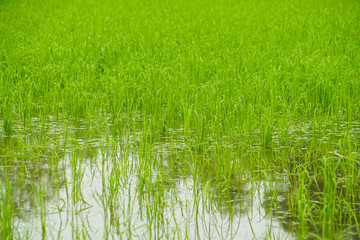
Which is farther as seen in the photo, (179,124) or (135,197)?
(179,124)

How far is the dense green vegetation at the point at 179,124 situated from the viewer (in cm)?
335

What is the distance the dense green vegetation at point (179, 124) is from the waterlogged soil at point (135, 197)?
0.06 ft

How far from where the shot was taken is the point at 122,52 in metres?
7.85

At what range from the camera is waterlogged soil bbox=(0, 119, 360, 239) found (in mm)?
3059

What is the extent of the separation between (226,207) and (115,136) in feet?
6.00

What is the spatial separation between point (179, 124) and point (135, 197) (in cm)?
192

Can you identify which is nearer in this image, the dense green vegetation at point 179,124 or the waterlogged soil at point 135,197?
the waterlogged soil at point 135,197

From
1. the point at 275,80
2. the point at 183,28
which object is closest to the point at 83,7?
the point at 183,28

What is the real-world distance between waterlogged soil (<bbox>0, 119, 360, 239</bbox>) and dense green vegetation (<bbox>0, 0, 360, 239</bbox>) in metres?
0.02

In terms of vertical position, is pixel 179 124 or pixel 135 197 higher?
pixel 179 124

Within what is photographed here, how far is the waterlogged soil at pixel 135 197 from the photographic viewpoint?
3.06 metres

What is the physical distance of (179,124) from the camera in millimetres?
→ 5301

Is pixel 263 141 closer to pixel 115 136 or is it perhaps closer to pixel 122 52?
pixel 115 136

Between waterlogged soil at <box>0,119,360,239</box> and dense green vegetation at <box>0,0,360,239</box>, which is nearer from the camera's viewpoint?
waterlogged soil at <box>0,119,360,239</box>
